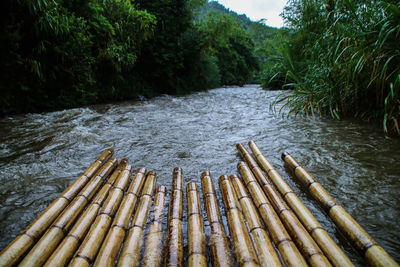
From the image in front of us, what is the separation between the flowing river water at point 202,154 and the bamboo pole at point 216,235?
0.38m

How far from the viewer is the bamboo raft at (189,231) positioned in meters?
→ 0.96

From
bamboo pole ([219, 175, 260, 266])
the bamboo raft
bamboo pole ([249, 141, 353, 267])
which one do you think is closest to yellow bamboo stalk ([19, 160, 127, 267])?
the bamboo raft

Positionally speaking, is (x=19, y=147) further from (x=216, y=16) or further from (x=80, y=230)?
(x=216, y=16)

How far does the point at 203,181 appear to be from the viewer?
171 centimetres

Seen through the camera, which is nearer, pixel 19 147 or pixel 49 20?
pixel 19 147

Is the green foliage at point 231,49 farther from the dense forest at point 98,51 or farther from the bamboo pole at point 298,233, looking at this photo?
the bamboo pole at point 298,233

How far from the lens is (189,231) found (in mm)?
1158

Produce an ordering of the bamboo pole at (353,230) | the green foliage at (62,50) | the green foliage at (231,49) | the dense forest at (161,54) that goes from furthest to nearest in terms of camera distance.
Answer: the green foliage at (231,49) < the green foliage at (62,50) < the dense forest at (161,54) < the bamboo pole at (353,230)

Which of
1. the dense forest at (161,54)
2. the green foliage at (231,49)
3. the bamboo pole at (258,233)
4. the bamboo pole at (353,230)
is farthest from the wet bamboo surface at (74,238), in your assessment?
the green foliage at (231,49)

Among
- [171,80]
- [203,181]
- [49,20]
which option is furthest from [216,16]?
[203,181]

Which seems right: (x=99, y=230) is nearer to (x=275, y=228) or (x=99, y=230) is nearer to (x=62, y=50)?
(x=275, y=228)

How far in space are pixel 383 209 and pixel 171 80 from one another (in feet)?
27.9

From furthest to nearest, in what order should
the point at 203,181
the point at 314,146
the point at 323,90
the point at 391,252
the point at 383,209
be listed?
the point at 323,90 < the point at 314,146 < the point at 203,181 < the point at 383,209 < the point at 391,252

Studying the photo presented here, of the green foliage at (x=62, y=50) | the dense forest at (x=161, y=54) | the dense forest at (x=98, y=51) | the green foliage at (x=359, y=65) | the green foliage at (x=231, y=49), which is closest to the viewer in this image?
the green foliage at (x=359, y=65)
